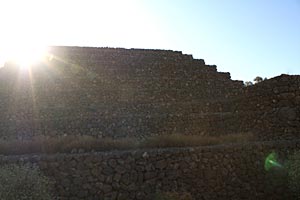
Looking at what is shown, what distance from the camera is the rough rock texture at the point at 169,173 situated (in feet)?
34.6

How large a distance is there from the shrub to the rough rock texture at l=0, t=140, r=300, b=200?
1.15 meters

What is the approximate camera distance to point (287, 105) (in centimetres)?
1525

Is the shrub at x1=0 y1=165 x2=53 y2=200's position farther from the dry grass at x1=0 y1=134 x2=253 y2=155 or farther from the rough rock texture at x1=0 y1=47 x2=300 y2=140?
the rough rock texture at x1=0 y1=47 x2=300 y2=140

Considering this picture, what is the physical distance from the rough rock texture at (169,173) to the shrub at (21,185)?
1.15m

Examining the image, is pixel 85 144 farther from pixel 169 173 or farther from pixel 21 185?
pixel 21 185

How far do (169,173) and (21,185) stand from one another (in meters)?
3.91

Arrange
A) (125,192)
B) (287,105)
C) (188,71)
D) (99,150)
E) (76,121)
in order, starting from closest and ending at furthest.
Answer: (125,192), (99,150), (287,105), (76,121), (188,71)

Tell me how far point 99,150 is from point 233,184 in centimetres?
A: 357

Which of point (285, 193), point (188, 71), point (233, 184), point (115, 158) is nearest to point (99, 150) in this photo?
point (115, 158)

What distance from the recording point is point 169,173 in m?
11.1

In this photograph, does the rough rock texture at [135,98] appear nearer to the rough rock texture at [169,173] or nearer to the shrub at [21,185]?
the rough rock texture at [169,173]

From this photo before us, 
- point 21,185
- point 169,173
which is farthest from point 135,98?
point 21,185

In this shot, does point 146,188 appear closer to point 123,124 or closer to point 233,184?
point 233,184

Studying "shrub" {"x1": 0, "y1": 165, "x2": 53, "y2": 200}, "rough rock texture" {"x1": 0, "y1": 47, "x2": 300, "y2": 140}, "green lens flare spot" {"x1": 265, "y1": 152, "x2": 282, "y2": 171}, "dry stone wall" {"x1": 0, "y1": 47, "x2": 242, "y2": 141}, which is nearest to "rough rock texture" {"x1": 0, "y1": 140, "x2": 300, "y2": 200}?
"green lens flare spot" {"x1": 265, "y1": 152, "x2": 282, "y2": 171}
